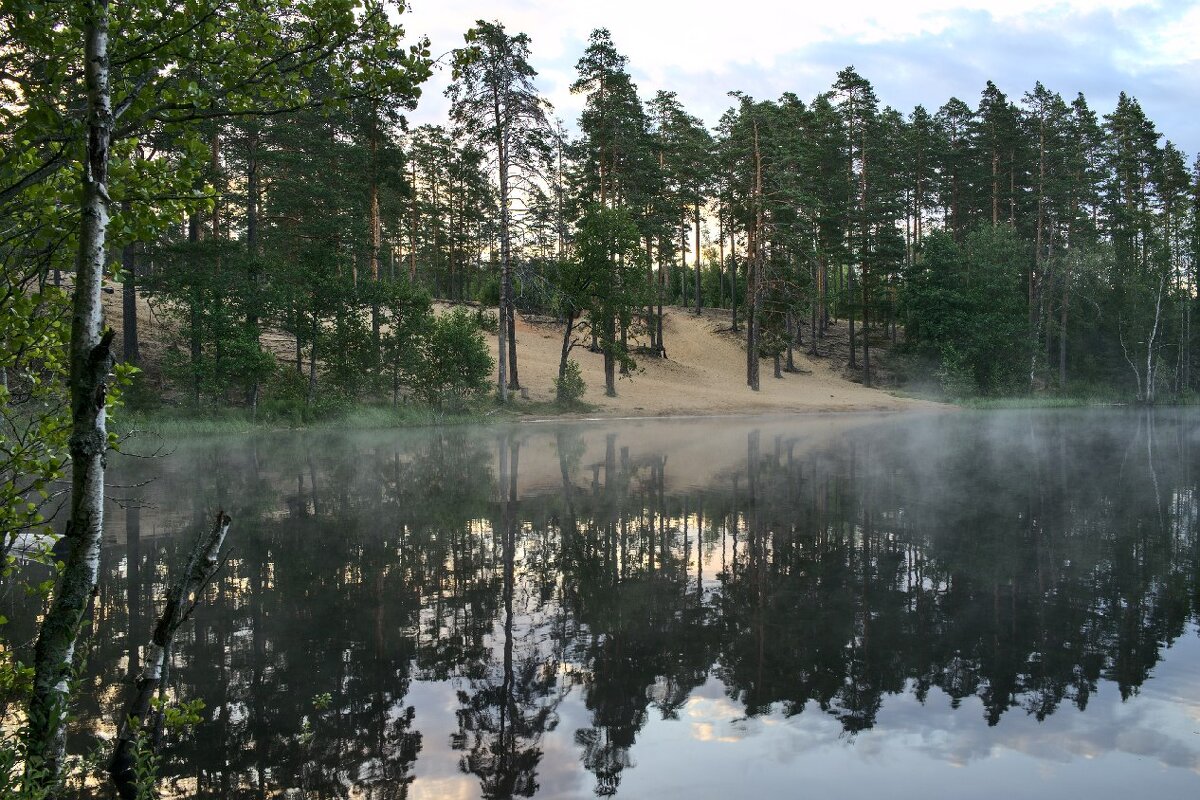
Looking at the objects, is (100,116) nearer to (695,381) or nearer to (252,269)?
(252,269)

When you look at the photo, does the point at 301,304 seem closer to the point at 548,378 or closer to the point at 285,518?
the point at 548,378

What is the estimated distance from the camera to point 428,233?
65062 millimetres

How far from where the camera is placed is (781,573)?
29.6 ft

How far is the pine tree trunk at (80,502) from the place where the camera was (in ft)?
9.70

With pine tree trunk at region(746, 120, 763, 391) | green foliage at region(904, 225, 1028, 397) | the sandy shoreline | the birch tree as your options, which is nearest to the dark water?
the birch tree

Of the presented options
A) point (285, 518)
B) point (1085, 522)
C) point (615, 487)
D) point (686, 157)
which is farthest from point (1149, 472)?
point (686, 157)

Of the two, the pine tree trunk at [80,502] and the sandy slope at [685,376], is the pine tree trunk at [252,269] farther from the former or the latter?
the pine tree trunk at [80,502]

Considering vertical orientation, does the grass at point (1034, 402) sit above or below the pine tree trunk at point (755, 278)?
below

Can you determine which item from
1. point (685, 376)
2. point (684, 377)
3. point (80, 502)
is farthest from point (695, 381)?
point (80, 502)

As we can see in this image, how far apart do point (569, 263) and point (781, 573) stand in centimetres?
2978

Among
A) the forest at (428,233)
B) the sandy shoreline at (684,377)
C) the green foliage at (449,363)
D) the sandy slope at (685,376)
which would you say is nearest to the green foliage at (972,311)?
the forest at (428,233)

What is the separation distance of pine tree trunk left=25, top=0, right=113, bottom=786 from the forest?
1 centimetres

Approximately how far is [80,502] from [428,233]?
64.8m

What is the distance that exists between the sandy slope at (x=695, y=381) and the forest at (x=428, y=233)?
4.87ft
